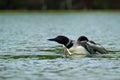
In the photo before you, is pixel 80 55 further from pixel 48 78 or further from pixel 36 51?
pixel 48 78

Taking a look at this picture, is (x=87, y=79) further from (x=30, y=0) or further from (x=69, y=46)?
(x=30, y=0)

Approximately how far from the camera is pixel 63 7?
352 feet

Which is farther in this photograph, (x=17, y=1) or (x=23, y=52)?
(x=17, y=1)

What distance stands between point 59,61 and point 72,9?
8627 cm

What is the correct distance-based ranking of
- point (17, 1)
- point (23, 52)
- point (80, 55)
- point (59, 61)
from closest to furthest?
point (59, 61) → point (80, 55) → point (23, 52) → point (17, 1)

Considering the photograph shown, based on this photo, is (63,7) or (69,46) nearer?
(69,46)

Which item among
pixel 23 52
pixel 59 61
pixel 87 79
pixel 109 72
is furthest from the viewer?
pixel 23 52

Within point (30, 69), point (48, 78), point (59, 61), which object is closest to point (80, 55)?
point (59, 61)

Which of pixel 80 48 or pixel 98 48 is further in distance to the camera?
pixel 98 48

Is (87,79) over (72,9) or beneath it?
over

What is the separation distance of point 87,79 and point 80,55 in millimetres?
6721

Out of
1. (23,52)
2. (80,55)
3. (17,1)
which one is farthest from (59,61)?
(17,1)

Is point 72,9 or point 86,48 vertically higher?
point 86,48

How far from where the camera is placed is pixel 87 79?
1673cm
